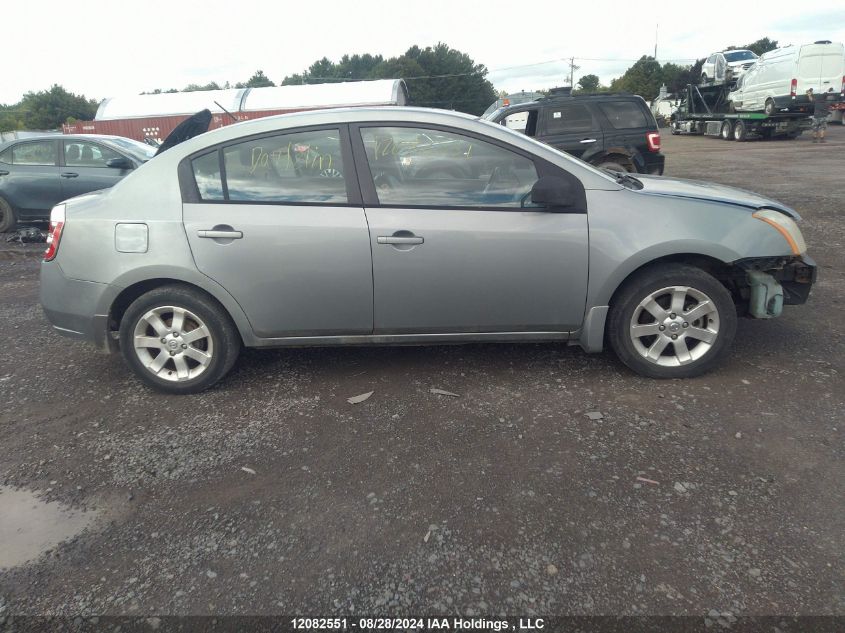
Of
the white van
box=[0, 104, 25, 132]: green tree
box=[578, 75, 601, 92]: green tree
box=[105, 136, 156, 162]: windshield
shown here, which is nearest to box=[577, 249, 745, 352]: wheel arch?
box=[105, 136, 156, 162]: windshield

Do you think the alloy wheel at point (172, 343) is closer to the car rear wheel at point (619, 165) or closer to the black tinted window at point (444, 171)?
the black tinted window at point (444, 171)

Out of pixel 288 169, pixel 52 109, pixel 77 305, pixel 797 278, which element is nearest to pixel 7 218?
pixel 77 305

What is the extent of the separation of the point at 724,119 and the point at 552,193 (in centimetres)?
2842

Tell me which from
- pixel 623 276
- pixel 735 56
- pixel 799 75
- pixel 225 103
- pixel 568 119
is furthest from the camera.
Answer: pixel 225 103

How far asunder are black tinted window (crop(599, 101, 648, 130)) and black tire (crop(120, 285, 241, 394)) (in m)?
7.77

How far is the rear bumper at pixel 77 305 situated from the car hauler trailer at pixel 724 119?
26.4 meters

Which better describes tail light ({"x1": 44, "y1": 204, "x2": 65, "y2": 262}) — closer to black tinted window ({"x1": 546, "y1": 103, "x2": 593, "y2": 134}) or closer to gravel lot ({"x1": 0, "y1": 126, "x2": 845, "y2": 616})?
gravel lot ({"x1": 0, "y1": 126, "x2": 845, "y2": 616})

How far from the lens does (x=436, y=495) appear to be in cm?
287

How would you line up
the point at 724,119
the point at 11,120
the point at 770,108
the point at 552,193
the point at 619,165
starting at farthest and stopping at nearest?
the point at 11,120
the point at 724,119
the point at 770,108
the point at 619,165
the point at 552,193

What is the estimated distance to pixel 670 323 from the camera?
385cm

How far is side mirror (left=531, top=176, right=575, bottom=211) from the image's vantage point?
3.66 metres

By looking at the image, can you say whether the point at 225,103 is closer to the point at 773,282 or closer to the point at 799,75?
the point at 799,75

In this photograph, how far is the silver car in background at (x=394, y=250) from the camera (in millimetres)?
3748

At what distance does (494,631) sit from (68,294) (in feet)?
10.8
